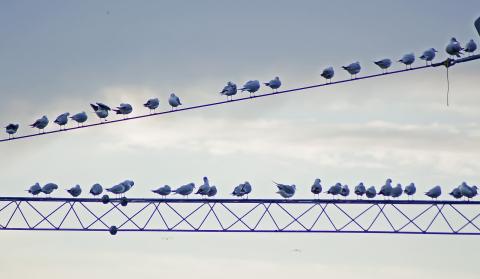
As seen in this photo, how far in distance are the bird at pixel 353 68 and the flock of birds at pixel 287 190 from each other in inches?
213

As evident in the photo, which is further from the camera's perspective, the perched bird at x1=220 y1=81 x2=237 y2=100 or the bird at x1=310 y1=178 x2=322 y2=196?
the bird at x1=310 y1=178 x2=322 y2=196

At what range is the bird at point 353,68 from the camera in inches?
3238

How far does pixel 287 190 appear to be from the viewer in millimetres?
82812

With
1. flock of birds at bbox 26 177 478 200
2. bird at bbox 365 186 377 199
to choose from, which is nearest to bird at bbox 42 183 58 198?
flock of birds at bbox 26 177 478 200

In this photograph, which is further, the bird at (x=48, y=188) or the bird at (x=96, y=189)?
the bird at (x=96, y=189)

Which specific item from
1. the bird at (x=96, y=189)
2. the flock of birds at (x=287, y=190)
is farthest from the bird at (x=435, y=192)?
the bird at (x=96, y=189)

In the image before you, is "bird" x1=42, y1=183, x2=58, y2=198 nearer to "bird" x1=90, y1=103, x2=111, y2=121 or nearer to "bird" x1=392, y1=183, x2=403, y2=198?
"bird" x1=90, y1=103, x2=111, y2=121

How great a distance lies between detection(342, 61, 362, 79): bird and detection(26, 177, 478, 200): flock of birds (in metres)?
5.41

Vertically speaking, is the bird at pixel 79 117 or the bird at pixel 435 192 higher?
the bird at pixel 79 117

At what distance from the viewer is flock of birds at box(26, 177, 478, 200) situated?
8256cm

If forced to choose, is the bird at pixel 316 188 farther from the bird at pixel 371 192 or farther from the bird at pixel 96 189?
the bird at pixel 96 189

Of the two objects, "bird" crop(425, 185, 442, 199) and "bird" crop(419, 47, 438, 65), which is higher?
"bird" crop(419, 47, 438, 65)

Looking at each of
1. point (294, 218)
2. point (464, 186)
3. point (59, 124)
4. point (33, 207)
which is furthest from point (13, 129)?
point (464, 186)

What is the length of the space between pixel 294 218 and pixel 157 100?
1060 centimetres
